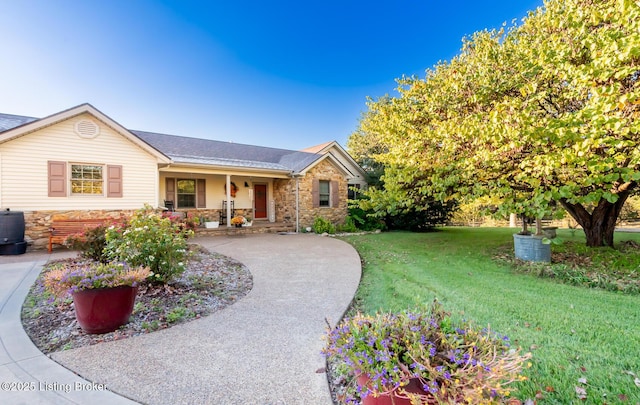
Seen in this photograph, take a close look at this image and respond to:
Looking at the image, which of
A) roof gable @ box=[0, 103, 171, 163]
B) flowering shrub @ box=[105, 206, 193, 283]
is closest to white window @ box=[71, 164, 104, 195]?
roof gable @ box=[0, 103, 171, 163]

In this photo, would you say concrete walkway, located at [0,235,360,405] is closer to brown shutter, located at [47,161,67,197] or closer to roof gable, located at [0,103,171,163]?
brown shutter, located at [47,161,67,197]

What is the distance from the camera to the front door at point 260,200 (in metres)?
15.3

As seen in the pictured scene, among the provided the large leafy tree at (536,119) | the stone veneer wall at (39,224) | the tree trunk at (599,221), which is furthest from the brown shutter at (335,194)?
the stone veneer wall at (39,224)

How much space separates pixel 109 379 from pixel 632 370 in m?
4.34

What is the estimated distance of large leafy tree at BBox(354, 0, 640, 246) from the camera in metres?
4.42

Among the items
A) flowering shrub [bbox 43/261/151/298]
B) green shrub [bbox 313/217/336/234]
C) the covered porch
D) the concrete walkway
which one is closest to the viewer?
the concrete walkway

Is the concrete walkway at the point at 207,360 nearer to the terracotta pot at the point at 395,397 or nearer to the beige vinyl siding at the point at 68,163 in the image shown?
the terracotta pot at the point at 395,397

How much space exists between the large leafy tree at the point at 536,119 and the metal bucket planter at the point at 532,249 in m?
1.41

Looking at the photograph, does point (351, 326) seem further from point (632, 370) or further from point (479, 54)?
point (479, 54)

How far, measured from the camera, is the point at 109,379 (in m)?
2.42

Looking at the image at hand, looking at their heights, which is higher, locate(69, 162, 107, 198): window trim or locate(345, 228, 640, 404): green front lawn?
locate(69, 162, 107, 198): window trim

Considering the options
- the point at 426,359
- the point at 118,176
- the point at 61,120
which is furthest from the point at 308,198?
the point at 426,359

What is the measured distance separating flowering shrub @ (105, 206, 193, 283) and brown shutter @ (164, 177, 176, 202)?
8462mm

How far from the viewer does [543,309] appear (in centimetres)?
395
